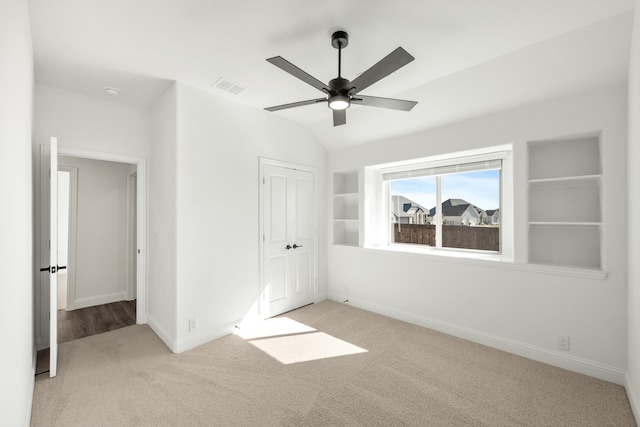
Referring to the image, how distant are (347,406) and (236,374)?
1020 mm

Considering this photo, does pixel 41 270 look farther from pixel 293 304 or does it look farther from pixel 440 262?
pixel 440 262

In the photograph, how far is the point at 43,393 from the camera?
7.34 feet

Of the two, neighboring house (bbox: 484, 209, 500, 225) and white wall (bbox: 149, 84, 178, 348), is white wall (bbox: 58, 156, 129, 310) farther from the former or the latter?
neighboring house (bbox: 484, 209, 500, 225)

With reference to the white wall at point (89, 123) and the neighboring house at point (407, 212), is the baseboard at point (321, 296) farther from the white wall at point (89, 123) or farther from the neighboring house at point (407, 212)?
the white wall at point (89, 123)

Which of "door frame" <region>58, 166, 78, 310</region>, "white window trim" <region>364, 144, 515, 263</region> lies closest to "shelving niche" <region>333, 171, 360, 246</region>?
"white window trim" <region>364, 144, 515, 263</region>

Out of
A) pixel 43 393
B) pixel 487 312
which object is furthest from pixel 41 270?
pixel 487 312

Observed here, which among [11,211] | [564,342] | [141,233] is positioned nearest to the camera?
[11,211]

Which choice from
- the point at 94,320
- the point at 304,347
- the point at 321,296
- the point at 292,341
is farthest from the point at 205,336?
the point at 321,296

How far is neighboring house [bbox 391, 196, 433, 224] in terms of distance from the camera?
163 inches

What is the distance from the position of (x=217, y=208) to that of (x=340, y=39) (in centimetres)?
215

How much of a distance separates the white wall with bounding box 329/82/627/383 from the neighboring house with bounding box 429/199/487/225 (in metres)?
0.67

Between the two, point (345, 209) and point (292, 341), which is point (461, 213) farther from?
point (292, 341)

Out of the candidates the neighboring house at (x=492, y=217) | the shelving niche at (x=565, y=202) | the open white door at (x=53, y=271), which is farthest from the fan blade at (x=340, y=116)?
the open white door at (x=53, y=271)

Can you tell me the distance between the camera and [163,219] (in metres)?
3.22
